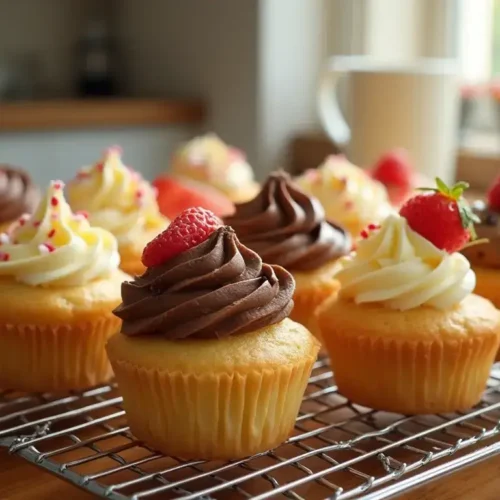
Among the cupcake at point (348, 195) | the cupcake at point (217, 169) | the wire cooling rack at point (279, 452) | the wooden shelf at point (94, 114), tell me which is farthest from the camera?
the wooden shelf at point (94, 114)

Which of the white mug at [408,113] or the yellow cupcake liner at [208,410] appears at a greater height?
the white mug at [408,113]

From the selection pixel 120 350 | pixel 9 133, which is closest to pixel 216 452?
pixel 120 350

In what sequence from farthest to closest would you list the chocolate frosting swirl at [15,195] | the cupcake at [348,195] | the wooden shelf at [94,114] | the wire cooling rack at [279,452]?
1. the wooden shelf at [94,114]
2. the cupcake at [348,195]
3. the chocolate frosting swirl at [15,195]
4. the wire cooling rack at [279,452]

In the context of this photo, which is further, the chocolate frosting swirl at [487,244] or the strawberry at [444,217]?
the chocolate frosting swirl at [487,244]

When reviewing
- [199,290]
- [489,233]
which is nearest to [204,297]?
[199,290]

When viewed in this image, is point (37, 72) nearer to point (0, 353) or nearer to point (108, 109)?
point (108, 109)

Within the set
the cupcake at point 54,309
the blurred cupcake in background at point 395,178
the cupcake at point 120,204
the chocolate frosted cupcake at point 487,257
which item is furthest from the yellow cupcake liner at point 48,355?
the blurred cupcake in background at point 395,178

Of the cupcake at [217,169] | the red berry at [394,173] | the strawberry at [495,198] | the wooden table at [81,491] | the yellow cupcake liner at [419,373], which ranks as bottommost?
the wooden table at [81,491]

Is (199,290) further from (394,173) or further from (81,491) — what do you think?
(394,173)

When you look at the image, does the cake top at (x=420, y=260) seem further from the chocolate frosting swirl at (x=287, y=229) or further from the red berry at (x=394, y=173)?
the red berry at (x=394, y=173)
